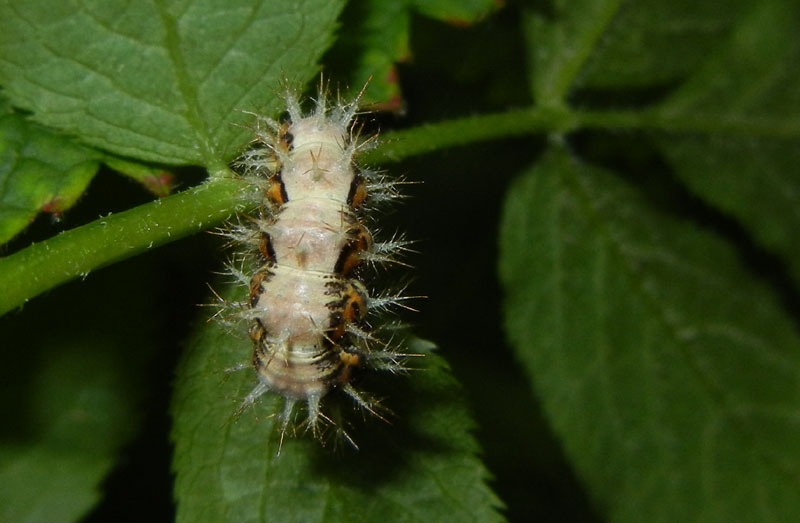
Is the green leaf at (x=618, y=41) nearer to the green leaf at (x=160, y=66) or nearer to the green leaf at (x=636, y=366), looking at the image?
the green leaf at (x=636, y=366)

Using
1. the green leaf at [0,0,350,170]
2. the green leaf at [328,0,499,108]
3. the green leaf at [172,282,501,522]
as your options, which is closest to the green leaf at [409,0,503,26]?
the green leaf at [328,0,499,108]

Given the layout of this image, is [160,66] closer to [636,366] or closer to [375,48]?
[375,48]

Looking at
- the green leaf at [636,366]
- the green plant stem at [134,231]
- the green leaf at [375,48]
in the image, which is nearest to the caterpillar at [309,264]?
the green plant stem at [134,231]

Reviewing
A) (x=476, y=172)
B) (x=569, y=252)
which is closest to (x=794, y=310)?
(x=569, y=252)

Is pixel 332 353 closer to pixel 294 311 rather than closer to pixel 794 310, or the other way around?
pixel 294 311

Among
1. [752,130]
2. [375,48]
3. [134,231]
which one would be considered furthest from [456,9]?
[752,130]

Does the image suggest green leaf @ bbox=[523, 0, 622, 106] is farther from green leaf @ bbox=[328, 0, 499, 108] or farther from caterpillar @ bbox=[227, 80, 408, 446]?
caterpillar @ bbox=[227, 80, 408, 446]
